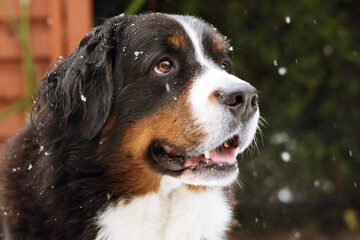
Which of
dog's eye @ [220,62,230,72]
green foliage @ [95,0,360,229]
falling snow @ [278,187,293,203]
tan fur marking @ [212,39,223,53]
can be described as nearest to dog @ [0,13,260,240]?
tan fur marking @ [212,39,223,53]

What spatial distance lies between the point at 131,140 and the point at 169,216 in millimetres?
443

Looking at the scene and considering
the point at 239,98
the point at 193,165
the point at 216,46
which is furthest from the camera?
the point at 216,46

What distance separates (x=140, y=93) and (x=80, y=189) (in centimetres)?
55

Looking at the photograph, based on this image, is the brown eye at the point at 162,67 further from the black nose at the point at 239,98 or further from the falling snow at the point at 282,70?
the falling snow at the point at 282,70

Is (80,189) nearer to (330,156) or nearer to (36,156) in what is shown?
(36,156)

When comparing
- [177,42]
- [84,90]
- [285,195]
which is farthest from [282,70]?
[84,90]

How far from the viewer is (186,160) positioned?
2684 mm

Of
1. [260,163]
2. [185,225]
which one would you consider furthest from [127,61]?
[260,163]

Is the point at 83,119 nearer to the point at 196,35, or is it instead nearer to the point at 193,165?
the point at 193,165

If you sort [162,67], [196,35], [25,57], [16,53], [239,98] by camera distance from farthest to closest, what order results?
[16,53]
[25,57]
[196,35]
[162,67]
[239,98]

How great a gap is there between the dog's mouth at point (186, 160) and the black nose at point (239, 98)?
6.8 inches

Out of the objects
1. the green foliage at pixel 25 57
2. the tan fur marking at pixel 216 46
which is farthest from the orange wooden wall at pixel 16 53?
the tan fur marking at pixel 216 46

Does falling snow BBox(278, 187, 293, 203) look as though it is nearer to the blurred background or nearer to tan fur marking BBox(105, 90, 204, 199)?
the blurred background

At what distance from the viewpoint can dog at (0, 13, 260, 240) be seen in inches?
104
